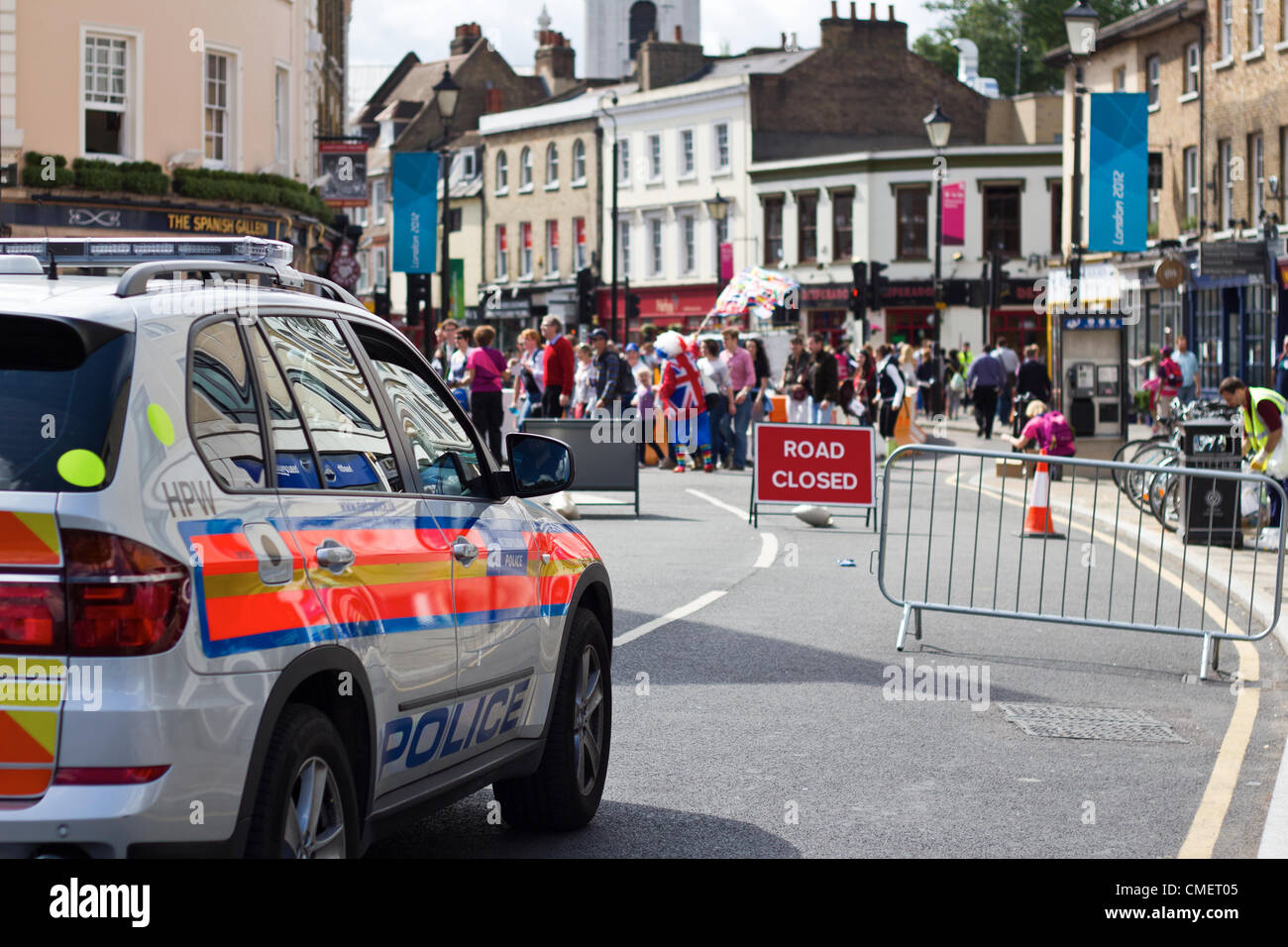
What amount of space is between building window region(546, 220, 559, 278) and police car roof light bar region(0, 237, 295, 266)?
66218 mm

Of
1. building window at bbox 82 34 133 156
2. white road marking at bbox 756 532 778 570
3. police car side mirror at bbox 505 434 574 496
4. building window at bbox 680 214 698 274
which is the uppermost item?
building window at bbox 680 214 698 274

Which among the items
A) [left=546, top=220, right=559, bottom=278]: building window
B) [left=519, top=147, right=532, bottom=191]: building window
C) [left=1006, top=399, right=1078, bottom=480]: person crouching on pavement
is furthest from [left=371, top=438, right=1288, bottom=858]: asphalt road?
[left=519, top=147, right=532, bottom=191]: building window

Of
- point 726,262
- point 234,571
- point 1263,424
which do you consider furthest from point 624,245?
point 234,571

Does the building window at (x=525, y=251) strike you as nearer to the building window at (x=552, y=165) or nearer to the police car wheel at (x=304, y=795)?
the building window at (x=552, y=165)

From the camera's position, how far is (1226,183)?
41.2 m

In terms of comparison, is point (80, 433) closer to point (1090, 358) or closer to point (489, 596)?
point (489, 596)

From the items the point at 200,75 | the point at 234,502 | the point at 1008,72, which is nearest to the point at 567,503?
the point at 234,502

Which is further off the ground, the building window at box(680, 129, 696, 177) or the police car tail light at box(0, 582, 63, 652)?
the building window at box(680, 129, 696, 177)

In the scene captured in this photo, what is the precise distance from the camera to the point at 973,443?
33.8 meters

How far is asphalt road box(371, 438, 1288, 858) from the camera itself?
6.23m

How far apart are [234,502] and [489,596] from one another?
4.69 feet

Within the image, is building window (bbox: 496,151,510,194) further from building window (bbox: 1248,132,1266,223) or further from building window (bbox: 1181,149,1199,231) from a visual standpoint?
building window (bbox: 1248,132,1266,223)

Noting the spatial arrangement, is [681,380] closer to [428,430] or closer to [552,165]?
[428,430]

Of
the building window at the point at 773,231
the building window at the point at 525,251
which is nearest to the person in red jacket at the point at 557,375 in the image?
the building window at the point at 773,231
